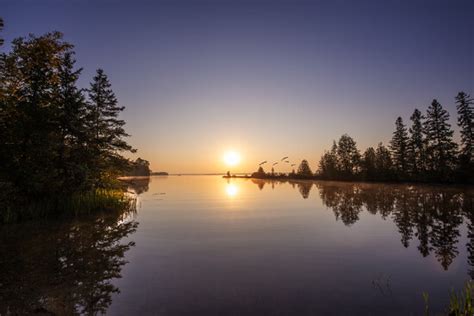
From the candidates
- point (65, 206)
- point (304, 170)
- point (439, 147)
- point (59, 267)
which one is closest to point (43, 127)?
point (65, 206)

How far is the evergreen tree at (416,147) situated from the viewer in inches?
2138

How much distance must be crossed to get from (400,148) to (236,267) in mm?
61318

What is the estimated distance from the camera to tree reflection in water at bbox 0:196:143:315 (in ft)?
19.8

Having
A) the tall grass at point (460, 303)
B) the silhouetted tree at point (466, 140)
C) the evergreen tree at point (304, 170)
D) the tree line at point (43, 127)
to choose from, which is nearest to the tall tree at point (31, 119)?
the tree line at point (43, 127)

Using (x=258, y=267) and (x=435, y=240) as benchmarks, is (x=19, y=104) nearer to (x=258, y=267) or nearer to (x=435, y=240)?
(x=258, y=267)

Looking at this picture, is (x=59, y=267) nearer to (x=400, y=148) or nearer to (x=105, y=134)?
(x=105, y=134)

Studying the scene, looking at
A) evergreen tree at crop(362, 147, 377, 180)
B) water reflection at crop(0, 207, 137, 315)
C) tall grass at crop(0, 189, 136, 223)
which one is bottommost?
water reflection at crop(0, 207, 137, 315)

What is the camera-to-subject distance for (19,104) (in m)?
18.0

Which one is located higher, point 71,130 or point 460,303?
point 71,130

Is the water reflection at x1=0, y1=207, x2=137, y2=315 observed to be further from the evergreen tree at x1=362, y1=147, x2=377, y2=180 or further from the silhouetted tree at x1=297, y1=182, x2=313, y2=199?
the evergreen tree at x1=362, y1=147, x2=377, y2=180

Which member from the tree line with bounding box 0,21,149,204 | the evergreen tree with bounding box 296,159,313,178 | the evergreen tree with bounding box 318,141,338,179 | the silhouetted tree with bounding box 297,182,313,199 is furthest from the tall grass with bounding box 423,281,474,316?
the evergreen tree with bounding box 296,159,313,178

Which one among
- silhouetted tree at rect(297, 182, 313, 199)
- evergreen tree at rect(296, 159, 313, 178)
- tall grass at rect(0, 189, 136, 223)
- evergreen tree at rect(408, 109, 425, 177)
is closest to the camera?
tall grass at rect(0, 189, 136, 223)

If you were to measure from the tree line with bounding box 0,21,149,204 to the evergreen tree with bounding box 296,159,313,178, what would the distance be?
82.6 meters

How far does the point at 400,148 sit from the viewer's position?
5866cm
